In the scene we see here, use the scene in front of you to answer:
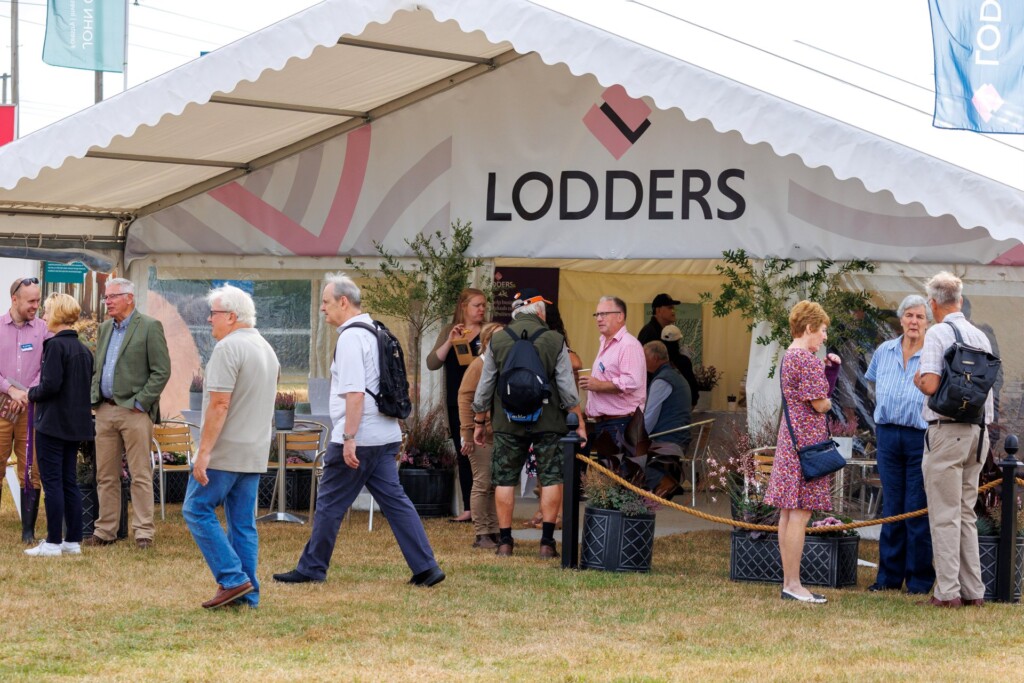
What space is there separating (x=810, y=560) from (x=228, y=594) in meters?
3.17

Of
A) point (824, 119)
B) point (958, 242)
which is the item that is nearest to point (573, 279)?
point (958, 242)

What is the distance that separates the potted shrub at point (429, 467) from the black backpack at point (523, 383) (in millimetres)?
2058

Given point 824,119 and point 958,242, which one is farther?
point 958,242

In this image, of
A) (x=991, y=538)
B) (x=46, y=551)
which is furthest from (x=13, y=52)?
(x=991, y=538)

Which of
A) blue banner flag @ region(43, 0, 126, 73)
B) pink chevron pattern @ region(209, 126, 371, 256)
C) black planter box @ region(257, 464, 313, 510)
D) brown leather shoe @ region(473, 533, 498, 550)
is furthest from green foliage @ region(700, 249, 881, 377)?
blue banner flag @ region(43, 0, 126, 73)

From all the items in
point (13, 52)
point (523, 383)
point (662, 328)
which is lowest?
point (523, 383)

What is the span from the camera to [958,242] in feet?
29.3

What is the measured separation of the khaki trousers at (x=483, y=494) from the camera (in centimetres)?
890

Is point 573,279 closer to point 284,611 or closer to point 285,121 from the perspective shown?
point 285,121

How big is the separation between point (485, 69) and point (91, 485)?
410 cm

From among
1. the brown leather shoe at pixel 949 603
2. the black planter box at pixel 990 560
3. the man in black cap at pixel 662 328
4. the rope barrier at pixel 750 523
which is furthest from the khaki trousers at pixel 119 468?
the man in black cap at pixel 662 328

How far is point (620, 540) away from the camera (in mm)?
7969

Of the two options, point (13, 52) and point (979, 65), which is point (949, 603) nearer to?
point (979, 65)

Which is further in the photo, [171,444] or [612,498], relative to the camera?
[171,444]
